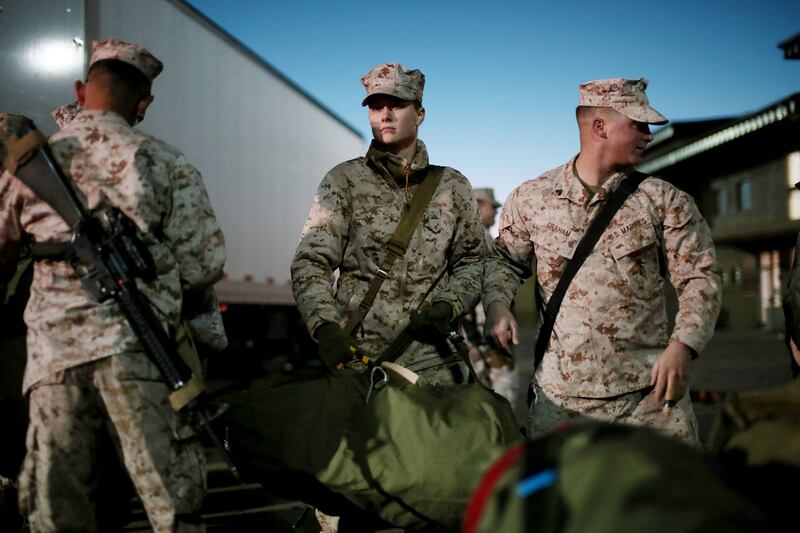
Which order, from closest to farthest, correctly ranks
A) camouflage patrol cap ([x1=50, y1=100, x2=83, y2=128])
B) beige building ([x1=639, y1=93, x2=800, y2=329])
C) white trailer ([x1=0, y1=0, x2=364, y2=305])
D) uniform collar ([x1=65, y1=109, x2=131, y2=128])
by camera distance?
uniform collar ([x1=65, y1=109, x2=131, y2=128]) < camouflage patrol cap ([x1=50, y1=100, x2=83, y2=128]) < white trailer ([x1=0, y1=0, x2=364, y2=305]) < beige building ([x1=639, y1=93, x2=800, y2=329])

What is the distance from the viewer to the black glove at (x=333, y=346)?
3.28 meters

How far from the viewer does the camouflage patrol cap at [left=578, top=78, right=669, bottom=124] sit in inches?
145

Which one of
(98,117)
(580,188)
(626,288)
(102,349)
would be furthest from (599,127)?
(102,349)

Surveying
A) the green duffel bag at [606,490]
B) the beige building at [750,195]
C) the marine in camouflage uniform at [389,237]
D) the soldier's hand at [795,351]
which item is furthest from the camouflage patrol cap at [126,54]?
the beige building at [750,195]

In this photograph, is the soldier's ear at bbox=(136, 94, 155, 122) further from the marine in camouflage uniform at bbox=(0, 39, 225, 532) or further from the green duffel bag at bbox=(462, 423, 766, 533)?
the green duffel bag at bbox=(462, 423, 766, 533)

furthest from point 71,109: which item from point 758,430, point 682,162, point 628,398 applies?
point 682,162

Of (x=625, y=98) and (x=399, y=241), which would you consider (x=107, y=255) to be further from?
(x=625, y=98)

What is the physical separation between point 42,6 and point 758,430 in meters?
5.83

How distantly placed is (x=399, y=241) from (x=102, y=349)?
1534mm

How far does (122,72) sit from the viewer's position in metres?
3.05

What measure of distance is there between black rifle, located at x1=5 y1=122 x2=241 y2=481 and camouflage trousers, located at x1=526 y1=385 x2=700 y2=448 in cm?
159

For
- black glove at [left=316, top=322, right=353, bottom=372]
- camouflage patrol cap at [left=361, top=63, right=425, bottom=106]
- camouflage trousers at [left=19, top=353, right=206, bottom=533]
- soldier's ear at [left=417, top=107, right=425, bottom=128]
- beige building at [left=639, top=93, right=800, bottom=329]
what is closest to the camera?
camouflage trousers at [left=19, top=353, right=206, bottom=533]

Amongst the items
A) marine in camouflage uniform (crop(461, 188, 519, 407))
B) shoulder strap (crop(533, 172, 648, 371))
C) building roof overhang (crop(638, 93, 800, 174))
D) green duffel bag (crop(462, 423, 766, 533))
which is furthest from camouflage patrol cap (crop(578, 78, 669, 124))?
building roof overhang (crop(638, 93, 800, 174))

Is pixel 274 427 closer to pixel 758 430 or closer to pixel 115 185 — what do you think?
pixel 115 185
